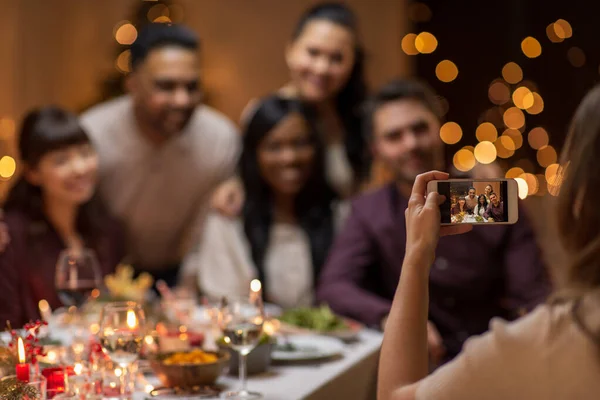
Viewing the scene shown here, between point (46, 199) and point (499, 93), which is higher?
point (499, 93)

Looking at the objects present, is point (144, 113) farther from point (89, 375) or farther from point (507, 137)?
point (507, 137)

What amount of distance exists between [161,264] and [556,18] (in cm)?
313

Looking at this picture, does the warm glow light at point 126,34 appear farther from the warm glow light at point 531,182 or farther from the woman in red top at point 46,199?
the warm glow light at point 531,182

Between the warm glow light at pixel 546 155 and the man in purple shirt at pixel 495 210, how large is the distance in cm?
417

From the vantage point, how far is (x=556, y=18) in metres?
5.03

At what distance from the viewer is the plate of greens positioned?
2086 mm

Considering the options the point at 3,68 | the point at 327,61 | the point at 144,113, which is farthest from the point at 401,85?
the point at 3,68

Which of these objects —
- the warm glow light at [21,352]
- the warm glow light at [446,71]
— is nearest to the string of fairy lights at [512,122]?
the warm glow light at [446,71]

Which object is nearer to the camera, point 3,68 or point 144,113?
point 144,113

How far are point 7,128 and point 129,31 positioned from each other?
3.47 ft

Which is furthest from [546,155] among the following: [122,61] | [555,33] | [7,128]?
[7,128]

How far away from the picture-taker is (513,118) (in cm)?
525

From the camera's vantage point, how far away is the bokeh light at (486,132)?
537 centimetres

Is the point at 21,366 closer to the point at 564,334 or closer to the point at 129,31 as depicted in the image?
the point at 564,334
